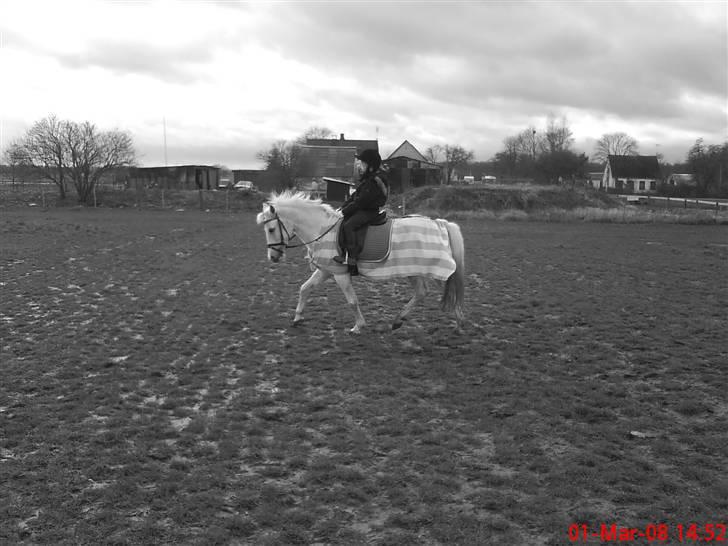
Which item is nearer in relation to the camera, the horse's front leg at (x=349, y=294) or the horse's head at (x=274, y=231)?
the horse's front leg at (x=349, y=294)

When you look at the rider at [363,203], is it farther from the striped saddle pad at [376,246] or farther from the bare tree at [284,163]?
the bare tree at [284,163]

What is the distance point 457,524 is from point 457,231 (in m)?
6.46

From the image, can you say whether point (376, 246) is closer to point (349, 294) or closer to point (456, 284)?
point (349, 294)

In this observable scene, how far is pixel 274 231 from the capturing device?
32.2 ft

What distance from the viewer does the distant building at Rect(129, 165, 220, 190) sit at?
64000 mm

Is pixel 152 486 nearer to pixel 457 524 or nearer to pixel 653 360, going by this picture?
pixel 457 524

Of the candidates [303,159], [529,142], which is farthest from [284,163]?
[529,142]

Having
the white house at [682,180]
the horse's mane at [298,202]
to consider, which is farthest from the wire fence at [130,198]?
the white house at [682,180]

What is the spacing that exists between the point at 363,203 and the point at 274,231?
1.58 meters

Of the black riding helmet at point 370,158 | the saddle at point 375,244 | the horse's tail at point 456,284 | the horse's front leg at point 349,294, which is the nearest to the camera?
the black riding helmet at point 370,158

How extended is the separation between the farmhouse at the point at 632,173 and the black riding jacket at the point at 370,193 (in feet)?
327

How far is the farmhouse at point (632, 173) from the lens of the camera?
100938mm

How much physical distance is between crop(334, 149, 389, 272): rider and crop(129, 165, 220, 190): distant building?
5691cm

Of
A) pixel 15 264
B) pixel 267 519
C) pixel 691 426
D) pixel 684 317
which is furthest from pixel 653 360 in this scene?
pixel 15 264
